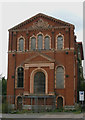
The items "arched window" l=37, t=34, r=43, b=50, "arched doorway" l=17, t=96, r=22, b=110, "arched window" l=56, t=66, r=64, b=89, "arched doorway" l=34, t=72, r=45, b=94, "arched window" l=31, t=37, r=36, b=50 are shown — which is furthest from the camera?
"arched window" l=31, t=37, r=36, b=50

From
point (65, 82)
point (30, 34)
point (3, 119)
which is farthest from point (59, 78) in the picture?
point (3, 119)

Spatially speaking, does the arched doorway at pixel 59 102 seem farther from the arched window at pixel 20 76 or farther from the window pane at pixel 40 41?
the window pane at pixel 40 41

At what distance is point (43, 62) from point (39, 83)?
117 inches

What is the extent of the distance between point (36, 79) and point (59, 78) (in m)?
3.22

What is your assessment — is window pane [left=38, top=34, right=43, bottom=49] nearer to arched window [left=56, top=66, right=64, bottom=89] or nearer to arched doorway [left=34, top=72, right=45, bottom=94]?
arched doorway [left=34, top=72, right=45, bottom=94]

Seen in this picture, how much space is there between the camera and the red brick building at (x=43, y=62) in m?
29.6

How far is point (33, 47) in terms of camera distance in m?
32.0

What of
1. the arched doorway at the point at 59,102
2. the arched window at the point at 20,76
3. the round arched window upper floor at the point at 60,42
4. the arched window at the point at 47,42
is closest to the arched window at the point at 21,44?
the arched window at the point at 20,76

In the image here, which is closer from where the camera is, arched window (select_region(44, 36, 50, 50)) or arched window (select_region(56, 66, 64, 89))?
arched window (select_region(56, 66, 64, 89))

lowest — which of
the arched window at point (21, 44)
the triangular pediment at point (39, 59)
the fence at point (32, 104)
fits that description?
the fence at point (32, 104)

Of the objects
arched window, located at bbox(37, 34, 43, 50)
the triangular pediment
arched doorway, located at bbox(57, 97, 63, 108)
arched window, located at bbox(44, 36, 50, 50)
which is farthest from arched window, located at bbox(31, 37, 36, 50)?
arched doorway, located at bbox(57, 97, 63, 108)

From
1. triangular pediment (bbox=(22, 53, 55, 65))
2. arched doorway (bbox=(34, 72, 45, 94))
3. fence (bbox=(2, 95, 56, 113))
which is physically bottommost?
fence (bbox=(2, 95, 56, 113))

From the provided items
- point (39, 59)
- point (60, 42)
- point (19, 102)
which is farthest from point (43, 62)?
point (19, 102)

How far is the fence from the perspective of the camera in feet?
94.8
